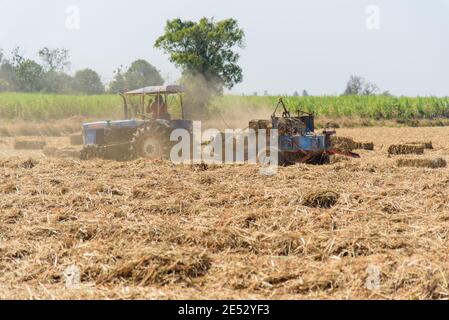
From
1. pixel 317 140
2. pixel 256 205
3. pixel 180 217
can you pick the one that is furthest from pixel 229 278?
pixel 317 140

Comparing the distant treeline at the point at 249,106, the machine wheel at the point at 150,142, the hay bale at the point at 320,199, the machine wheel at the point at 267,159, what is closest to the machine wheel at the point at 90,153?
the machine wheel at the point at 150,142

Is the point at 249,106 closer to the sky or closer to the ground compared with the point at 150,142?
closer to the sky

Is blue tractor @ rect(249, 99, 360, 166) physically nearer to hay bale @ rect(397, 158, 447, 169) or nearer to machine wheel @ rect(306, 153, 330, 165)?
machine wheel @ rect(306, 153, 330, 165)

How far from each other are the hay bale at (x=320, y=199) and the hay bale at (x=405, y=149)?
925cm

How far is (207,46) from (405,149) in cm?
2367

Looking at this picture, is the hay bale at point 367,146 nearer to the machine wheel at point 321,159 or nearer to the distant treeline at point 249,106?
the machine wheel at point 321,159

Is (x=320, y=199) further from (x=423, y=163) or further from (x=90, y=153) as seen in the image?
(x=90, y=153)

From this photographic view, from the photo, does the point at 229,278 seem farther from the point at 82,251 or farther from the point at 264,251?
the point at 82,251

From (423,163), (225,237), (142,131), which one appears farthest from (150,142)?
(225,237)

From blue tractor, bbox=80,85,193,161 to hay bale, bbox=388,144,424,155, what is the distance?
584 centimetres

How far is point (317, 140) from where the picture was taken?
14.5 meters

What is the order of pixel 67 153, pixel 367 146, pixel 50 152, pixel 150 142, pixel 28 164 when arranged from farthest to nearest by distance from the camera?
pixel 367 146, pixel 50 152, pixel 67 153, pixel 150 142, pixel 28 164

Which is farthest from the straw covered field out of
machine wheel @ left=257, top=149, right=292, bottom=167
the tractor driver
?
the tractor driver

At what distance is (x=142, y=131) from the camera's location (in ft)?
52.2
